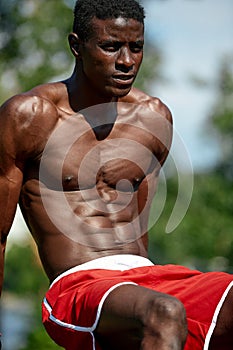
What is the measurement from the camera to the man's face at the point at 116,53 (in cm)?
484

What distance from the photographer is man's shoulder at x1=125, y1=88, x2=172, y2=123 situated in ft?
17.5

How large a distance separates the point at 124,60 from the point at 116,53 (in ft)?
0.19

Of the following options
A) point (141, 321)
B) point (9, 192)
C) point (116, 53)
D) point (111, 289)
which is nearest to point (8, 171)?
point (9, 192)

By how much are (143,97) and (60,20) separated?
24.8 ft

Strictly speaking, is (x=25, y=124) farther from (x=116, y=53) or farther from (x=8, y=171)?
(x=116, y=53)

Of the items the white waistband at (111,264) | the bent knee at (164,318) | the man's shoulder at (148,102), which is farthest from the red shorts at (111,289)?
the man's shoulder at (148,102)

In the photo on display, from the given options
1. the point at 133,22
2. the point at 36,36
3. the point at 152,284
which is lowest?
the point at 36,36

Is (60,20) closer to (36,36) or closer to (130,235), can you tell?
(36,36)

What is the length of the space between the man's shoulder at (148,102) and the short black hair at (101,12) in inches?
19.4

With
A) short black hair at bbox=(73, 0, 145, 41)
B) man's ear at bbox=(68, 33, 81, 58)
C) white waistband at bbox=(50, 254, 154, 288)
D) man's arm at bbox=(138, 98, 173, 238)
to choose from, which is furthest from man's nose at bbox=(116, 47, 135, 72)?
white waistband at bbox=(50, 254, 154, 288)

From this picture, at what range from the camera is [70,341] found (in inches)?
185

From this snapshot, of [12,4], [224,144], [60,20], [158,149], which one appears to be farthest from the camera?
[224,144]

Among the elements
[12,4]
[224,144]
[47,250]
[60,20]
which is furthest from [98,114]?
[224,144]

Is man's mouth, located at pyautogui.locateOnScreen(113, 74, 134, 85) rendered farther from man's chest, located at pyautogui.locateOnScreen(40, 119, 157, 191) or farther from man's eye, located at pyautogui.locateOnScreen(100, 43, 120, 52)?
man's chest, located at pyautogui.locateOnScreen(40, 119, 157, 191)
